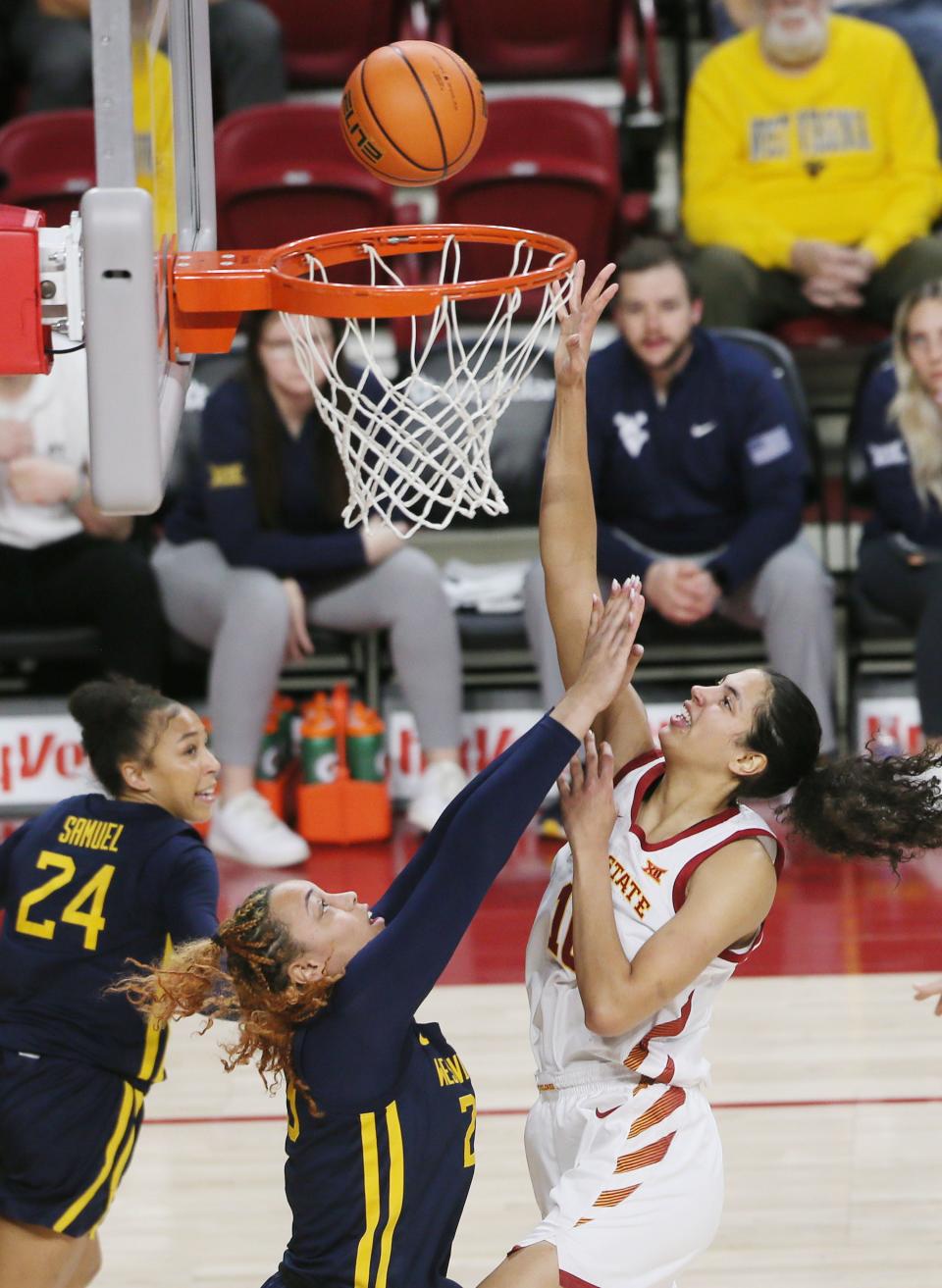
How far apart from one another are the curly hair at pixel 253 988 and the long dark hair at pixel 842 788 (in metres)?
0.80

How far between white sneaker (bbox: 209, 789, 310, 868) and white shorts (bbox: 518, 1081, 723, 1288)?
297cm

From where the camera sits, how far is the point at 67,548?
6.24 m

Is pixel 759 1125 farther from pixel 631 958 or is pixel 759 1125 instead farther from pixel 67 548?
pixel 67 548

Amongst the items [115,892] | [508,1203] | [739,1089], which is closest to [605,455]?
[739,1089]

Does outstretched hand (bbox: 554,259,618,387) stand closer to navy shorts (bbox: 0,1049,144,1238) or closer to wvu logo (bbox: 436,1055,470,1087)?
wvu logo (bbox: 436,1055,470,1087)

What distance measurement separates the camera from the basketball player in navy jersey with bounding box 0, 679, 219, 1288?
10.8 ft

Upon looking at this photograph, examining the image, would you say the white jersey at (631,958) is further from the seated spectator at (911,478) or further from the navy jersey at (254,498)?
the navy jersey at (254,498)

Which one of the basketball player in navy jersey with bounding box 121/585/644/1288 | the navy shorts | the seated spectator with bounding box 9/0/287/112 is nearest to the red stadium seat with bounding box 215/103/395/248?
the seated spectator with bounding box 9/0/287/112

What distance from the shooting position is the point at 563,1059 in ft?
9.79

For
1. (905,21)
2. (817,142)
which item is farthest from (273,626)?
(905,21)

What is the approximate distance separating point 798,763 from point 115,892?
3.93ft

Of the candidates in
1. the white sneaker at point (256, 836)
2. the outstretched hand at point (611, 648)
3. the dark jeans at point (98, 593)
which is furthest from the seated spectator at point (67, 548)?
the outstretched hand at point (611, 648)

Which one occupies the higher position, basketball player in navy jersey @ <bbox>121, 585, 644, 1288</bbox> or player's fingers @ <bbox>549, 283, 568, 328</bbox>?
player's fingers @ <bbox>549, 283, 568, 328</bbox>

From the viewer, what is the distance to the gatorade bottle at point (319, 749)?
614 centimetres
